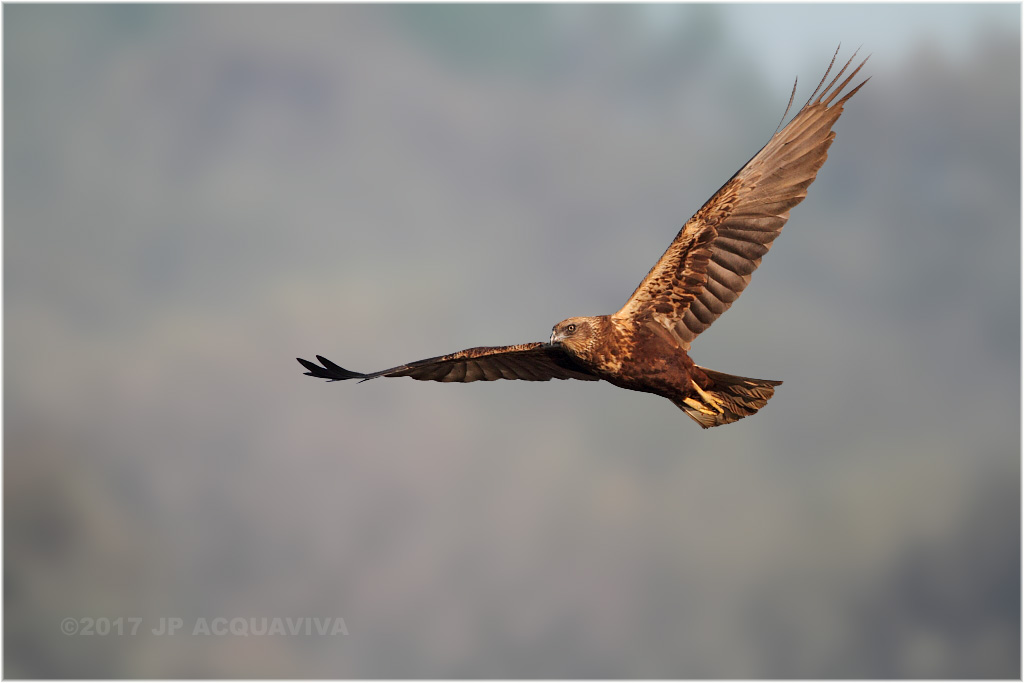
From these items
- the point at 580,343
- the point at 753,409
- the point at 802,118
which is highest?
the point at 802,118

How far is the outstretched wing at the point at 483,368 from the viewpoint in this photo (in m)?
13.1

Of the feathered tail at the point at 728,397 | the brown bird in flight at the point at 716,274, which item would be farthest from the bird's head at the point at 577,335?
the feathered tail at the point at 728,397

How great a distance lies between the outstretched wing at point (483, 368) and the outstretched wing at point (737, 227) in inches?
51.3

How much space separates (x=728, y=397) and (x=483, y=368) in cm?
318

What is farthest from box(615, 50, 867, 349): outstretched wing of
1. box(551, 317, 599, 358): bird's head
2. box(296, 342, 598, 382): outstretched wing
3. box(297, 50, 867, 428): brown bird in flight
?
box(296, 342, 598, 382): outstretched wing

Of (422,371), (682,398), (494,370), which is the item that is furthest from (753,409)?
(422,371)

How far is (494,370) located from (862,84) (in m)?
5.48

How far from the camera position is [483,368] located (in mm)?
13953

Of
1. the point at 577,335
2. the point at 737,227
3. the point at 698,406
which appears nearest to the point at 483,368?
the point at 577,335

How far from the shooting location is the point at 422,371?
1398 cm

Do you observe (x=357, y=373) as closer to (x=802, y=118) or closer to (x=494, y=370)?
(x=494, y=370)

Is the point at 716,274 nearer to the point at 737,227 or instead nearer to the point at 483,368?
the point at 737,227

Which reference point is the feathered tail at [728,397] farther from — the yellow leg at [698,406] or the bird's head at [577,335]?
the bird's head at [577,335]

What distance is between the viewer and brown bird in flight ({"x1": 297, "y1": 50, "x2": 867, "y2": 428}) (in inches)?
481
